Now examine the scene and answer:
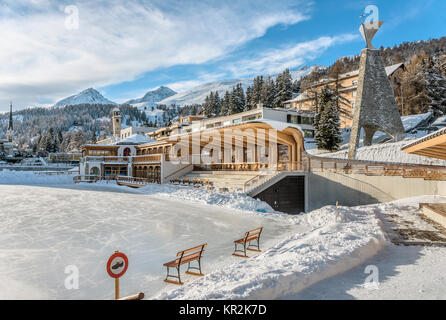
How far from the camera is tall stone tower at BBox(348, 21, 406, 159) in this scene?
28.3m

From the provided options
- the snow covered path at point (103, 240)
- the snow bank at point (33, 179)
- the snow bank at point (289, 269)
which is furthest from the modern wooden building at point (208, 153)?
the snow bank at point (289, 269)

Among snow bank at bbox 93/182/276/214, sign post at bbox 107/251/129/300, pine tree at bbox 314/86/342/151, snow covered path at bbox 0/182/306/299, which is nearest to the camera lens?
sign post at bbox 107/251/129/300

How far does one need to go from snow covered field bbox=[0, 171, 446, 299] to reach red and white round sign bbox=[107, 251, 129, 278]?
1.03 metres

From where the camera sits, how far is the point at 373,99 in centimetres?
2898

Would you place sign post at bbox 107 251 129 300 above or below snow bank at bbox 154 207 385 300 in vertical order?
above

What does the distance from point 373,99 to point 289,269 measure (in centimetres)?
2858

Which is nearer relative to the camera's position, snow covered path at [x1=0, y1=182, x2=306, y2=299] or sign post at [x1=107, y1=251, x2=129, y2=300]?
sign post at [x1=107, y1=251, x2=129, y2=300]

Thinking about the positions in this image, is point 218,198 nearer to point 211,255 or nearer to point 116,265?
point 211,255

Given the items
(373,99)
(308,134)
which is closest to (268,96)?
(308,134)

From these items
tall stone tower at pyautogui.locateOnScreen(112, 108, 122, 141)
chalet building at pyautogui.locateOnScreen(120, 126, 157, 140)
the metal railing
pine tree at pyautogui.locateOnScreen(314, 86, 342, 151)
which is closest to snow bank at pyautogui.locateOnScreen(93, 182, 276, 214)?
the metal railing

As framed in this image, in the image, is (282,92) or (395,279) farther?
(282,92)

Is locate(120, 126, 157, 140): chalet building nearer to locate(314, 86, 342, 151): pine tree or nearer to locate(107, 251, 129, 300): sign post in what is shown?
locate(314, 86, 342, 151): pine tree

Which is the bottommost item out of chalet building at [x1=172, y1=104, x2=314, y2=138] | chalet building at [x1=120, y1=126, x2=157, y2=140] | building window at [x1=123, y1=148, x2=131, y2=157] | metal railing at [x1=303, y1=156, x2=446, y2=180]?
metal railing at [x1=303, y1=156, x2=446, y2=180]

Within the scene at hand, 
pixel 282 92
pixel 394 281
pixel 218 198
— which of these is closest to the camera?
pixel 394 281
